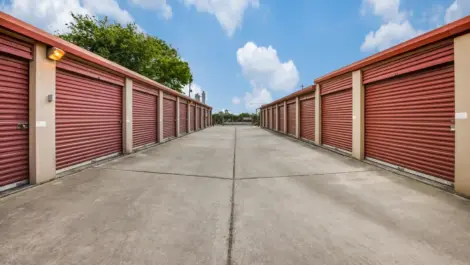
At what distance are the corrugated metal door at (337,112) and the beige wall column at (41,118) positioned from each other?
8.55 metres

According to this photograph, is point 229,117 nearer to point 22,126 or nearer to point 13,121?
point 22,126

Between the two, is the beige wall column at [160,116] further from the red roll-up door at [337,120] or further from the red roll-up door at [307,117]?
the red roll-up door at [337,120]

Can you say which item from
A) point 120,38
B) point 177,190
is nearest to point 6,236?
point 177,190

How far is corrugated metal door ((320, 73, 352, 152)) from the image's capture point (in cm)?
794

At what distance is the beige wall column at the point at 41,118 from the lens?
14.4ft

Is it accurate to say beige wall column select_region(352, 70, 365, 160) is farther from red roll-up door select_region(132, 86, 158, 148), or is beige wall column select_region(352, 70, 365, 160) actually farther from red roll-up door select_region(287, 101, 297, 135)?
red roll-up door select_region(132, 86, 158, 148)

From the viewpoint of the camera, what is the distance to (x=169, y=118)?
44.9ft

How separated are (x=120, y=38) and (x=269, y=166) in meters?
21.2

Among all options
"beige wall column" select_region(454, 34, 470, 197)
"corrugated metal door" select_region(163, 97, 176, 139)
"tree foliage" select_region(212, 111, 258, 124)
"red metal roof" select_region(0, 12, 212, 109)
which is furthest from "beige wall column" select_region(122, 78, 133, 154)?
"tree foliage" select_region(212, 111, 258, 124)

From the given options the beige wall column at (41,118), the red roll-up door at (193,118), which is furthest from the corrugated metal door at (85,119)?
the red roll-up door at (193,118)

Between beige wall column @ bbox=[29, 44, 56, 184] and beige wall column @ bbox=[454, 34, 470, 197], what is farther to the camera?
beige wall column @ bbox=[29, 44, 56, 184]

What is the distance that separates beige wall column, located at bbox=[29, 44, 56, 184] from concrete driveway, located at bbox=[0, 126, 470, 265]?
→ 424mm

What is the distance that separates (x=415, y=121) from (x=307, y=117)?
7303 millimetres

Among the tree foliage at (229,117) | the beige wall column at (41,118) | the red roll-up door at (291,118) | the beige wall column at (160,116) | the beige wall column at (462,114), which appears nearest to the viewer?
the beige wall column at (462,114)
